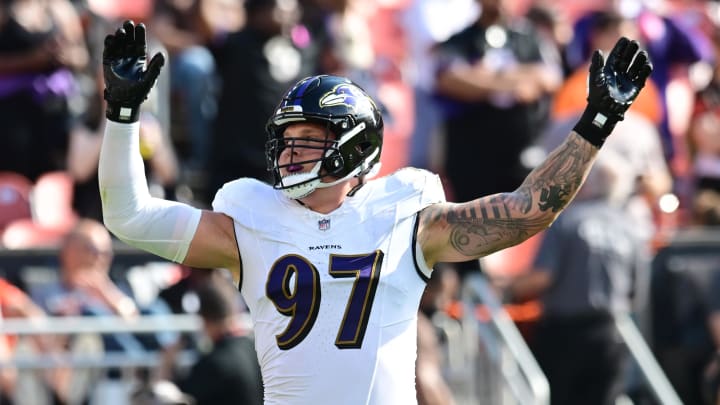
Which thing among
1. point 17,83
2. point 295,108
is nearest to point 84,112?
point 17,83

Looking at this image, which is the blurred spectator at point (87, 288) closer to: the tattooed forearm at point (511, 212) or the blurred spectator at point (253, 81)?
the blurred spectator at point (253, 81)

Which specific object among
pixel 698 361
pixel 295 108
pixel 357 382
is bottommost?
pixel 698 361

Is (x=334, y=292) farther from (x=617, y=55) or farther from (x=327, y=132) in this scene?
(x=617, y=55)

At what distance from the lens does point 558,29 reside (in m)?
10.7

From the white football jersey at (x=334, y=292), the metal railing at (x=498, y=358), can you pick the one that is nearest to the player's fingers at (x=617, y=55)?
the white football jersey at (x=334, y=292)

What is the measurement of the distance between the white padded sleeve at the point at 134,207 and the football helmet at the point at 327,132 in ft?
1.18

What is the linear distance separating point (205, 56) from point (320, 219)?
5.34 m

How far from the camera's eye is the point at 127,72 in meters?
4.98

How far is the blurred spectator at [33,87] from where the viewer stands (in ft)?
Answer: 32.8

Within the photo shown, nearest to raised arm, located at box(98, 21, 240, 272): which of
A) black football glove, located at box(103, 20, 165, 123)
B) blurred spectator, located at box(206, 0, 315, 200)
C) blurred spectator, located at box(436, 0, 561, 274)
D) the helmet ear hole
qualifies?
black football glove, located at box(103, 20, 165, 123)

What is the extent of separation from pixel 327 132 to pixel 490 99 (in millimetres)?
4719

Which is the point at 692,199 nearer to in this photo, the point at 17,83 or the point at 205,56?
the point at 205,56

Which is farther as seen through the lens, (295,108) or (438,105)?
(438,105)

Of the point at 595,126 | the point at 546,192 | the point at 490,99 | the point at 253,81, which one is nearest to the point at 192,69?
the point at 253,81
